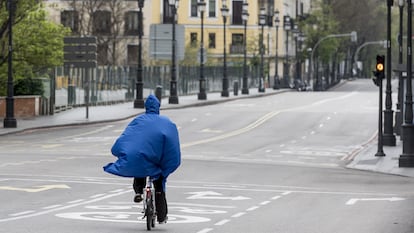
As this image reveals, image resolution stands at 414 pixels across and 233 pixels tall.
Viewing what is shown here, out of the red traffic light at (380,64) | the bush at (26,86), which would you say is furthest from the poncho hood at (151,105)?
the bush at (26,86)

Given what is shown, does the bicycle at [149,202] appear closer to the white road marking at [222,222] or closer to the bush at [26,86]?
the white road marking at [222,222]

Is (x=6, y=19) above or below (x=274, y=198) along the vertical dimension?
above

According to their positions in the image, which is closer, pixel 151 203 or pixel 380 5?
pixel 151 203

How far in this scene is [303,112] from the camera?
61.9 metres

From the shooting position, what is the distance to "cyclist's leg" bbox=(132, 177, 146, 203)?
15.9 meters

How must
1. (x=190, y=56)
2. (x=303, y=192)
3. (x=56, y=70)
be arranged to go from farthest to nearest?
(x=190, y=56) < (x=56, y=70) < (x=303, y=192)

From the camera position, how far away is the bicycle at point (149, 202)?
1559 centimetres

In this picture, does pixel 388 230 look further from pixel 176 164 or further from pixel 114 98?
pixel 114 98

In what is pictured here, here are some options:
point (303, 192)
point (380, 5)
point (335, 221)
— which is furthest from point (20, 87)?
point (380, 5)

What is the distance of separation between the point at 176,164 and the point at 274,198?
687cm

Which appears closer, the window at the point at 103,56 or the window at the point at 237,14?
the window at the point at 103,56

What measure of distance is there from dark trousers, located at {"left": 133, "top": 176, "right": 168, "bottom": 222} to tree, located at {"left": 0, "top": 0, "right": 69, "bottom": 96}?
34947 mm

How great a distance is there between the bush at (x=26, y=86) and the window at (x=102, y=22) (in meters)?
56.7

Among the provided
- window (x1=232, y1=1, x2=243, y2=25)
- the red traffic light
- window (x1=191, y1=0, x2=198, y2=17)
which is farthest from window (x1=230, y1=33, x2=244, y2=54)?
the red traffic light
